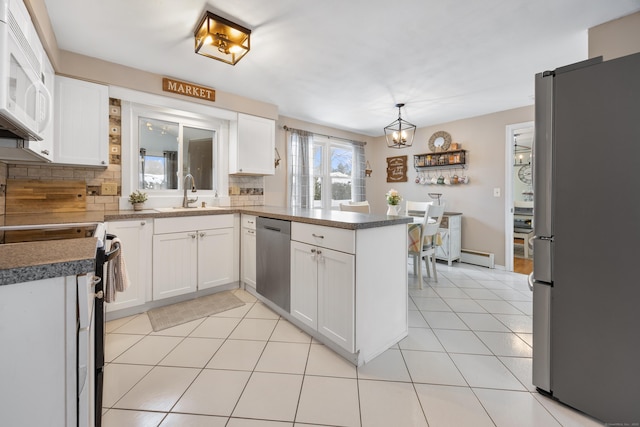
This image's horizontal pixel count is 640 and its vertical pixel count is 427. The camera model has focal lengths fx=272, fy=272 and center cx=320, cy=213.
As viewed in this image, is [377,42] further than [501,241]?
No

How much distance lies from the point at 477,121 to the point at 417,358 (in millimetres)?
3941

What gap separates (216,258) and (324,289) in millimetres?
1546

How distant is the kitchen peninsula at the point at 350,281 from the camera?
176 centimetres

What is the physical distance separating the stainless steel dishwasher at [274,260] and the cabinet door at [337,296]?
1.40 ft

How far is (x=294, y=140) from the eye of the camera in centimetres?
443

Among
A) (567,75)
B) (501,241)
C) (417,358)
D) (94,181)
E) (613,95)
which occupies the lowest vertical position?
(417,358)

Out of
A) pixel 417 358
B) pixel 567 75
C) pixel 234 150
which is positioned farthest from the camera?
pixel 234 150

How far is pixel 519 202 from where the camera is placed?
635 centimetres

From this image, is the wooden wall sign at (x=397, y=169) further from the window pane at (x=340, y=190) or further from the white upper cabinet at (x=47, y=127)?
the white upper cabinet at (x=47, y=127)

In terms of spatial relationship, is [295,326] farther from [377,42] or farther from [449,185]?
[449,185]

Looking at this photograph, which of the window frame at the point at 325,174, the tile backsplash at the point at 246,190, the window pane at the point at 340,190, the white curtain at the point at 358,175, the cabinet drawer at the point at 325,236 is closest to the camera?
the cabinet drawer at the point at 325,236

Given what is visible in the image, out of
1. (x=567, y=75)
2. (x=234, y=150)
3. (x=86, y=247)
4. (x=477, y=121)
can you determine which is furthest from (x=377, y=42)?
(x=477, y=121)

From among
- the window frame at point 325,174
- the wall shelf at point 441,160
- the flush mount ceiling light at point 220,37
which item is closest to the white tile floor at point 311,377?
the flush mount ceiling light at point 220,37

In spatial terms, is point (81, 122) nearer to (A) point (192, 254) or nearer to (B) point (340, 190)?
(A) point (192, 254)
